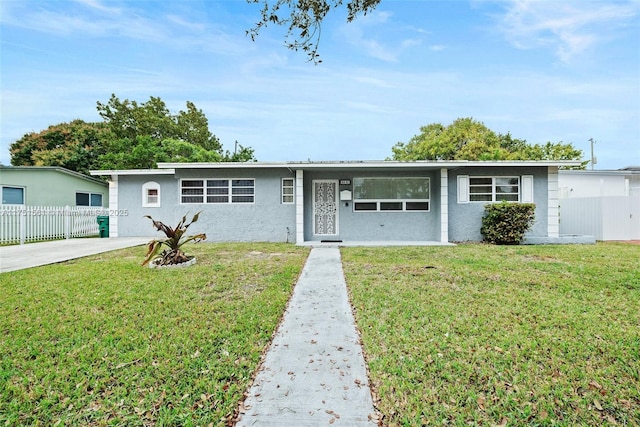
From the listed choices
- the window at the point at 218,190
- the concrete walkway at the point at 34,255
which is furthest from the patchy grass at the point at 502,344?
the concrete walkway at the point at 34,255

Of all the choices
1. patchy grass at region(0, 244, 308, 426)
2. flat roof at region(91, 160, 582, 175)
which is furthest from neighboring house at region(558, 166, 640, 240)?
patchy grass at region(0, 244, 308, 426)

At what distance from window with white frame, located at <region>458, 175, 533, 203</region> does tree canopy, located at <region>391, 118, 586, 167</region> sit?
1668 centimetres

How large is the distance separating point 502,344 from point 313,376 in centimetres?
190

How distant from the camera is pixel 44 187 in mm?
13992

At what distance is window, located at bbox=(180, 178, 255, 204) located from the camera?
1151 cm

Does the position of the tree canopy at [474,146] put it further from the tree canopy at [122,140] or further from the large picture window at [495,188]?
the tree canopy at [122,140]

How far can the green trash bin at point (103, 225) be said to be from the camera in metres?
13.2

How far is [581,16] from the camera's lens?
7746 millimetres

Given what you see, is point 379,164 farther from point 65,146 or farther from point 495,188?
point 65,146

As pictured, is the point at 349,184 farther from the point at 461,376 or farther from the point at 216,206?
the point at 461,376

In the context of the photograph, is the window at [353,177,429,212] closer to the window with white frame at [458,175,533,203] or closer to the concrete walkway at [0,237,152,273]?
the window with white frame at [458,175,533,203]

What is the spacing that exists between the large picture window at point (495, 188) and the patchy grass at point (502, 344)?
205 inches

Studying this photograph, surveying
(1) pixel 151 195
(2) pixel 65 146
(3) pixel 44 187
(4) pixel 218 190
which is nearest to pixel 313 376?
(4) pixel 218 190

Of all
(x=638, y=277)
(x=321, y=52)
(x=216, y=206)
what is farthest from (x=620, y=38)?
(x=216, y=206)
